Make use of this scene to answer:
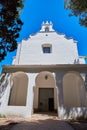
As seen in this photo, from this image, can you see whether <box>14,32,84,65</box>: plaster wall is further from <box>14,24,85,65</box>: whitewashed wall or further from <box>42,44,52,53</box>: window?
<box>42,44,52,53</box>: window

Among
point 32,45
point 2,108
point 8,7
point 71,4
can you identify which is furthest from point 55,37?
point 2,108

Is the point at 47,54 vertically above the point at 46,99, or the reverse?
the point at 47,54

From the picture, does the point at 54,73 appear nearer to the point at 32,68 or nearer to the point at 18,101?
the point at 32,68

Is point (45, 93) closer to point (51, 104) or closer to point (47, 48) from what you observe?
point (51, 104)

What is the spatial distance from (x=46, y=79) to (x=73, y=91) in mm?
3302

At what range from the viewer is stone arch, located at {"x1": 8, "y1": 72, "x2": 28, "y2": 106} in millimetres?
13651

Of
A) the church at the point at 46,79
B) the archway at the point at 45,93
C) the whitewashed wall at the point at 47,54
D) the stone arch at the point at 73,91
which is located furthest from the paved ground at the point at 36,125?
the whitewashed wall at the point at 47,54

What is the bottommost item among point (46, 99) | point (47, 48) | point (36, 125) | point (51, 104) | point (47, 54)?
point (36, 125)

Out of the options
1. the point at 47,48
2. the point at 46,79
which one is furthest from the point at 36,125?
the point at 47,48

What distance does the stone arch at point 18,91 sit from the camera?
1365cm

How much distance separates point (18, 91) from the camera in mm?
14086

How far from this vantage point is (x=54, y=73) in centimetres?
1185

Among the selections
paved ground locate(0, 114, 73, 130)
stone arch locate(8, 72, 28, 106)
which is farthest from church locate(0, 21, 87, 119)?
paved ground locate(0, 114, 73, 130)

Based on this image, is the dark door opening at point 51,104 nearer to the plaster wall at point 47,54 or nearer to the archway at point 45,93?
the archway at point 45,93
